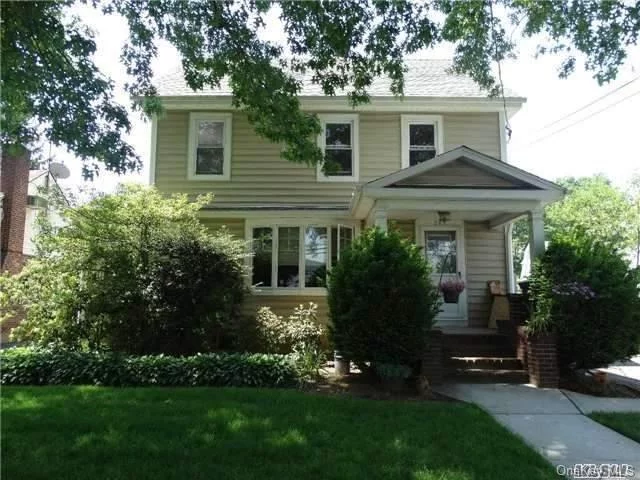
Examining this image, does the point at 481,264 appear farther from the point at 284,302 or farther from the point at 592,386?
the point at 284,302

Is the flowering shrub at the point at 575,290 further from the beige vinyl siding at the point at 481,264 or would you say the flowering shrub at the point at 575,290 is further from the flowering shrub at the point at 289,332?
the flowering shrub at the point at 289,332

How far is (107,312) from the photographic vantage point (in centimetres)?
851

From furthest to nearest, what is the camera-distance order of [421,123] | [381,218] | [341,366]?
[421,123], [381,218], [341,366]

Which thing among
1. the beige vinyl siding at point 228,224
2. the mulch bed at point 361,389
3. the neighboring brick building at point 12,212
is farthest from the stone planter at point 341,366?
the neighboring brick building at point 12,212

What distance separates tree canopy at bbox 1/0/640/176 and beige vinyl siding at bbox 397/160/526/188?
1420mm

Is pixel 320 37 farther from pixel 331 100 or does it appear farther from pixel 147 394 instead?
pixel 147 394

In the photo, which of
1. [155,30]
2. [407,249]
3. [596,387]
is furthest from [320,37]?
[596,387]

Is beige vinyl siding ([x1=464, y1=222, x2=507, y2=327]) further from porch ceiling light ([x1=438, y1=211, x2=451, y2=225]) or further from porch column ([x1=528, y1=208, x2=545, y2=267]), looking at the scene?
porch column ([x1=528, y1=208, x2=545, y2=267])

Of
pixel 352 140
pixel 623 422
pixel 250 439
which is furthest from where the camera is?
pixel 352 140

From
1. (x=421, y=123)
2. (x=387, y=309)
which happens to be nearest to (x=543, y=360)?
(x=387, y=309)

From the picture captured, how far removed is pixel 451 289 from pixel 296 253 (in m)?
3.59

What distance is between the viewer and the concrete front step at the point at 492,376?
25.0ft

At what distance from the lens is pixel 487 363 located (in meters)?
8.01

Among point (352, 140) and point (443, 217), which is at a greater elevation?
point (352, 140)
